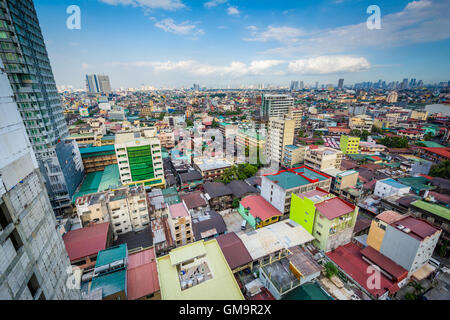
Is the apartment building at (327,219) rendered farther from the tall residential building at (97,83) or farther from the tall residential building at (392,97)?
the tall residential building at (97,83)

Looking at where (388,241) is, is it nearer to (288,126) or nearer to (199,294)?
(199,294)

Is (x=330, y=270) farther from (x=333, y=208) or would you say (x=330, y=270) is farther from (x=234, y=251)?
(x=234, y=251)

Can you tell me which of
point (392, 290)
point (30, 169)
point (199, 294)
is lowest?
point (392, 290)

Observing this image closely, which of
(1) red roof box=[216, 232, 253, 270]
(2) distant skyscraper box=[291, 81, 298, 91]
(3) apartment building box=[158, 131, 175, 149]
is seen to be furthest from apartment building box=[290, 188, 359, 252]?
(2) distant skyscraper box=[291, 81, 298, 91]

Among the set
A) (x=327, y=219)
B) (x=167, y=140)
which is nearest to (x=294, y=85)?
(x=167, y=140)

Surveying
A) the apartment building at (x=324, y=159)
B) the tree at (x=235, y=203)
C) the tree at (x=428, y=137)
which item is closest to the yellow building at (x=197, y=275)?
the tree at (x=235, y=203)
